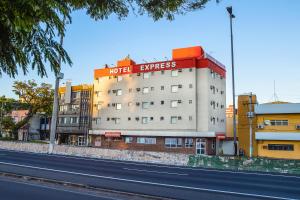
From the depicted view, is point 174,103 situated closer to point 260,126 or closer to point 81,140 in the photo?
point 260,126

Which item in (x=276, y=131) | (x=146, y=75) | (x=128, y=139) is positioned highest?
(x=146, y=75)

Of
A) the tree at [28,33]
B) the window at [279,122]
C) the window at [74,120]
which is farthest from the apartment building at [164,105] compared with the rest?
the tree at [28,33]

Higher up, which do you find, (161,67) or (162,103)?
(161,67)

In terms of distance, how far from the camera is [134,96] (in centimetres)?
5775

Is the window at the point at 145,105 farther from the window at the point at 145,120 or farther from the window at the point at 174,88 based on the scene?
the window at the point at 174,88

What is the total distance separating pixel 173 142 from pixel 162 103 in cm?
750

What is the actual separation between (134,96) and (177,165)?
97.4ft

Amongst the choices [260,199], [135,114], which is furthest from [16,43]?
[135,114]

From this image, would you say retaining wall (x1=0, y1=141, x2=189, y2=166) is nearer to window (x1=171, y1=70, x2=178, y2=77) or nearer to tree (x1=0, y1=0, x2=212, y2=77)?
window (x1=171, y1=70, x2=178, y2=77)

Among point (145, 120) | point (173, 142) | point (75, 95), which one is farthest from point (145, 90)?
point (75, 95)

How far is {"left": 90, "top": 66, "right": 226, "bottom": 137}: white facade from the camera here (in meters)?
51.1

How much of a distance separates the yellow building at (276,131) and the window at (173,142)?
10915 millimetres

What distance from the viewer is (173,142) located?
5156 cm

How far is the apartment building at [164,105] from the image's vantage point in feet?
167
